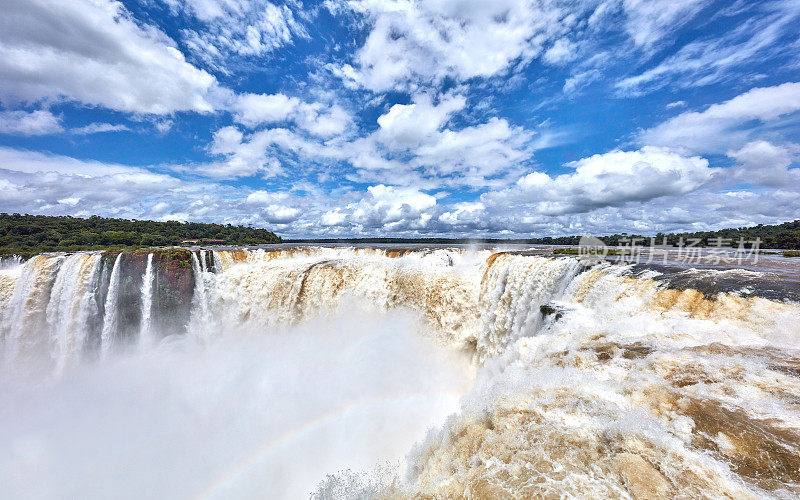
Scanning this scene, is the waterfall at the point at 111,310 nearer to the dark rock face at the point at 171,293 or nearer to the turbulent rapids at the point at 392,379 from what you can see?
the turbulent rapids at the point at 392,379

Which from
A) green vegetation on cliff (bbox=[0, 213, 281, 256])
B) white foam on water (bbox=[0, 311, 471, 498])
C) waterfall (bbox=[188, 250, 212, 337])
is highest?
green vegetation on cliff (bbox=[0, 213, 281, 256])

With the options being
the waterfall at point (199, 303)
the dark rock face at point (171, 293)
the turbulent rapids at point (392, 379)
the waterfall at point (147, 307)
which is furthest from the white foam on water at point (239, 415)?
the dark rock face at point (171, 293)

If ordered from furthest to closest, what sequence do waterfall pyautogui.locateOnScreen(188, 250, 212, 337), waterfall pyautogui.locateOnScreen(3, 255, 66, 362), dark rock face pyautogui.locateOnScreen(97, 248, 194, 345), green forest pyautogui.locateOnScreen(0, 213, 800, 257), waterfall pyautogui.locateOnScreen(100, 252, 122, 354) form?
green forest pyautogui.locateOnScreen(0, 213, 800, 257) → waterfall pyautogui.locateOnScreen(188, 250, 212, 337) → dark rock face pyautogui.locateOnScreen(97, 248, 194, 345) → waterfall pyautogui.locateOnScreen(100, 252, 122, 354) → waterfall pyautogui.locateOnScreen(3, 255, 66, 362)

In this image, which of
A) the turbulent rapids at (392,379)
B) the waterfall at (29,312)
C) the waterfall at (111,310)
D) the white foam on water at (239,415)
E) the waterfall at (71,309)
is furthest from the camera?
the waterfall at (111,310)

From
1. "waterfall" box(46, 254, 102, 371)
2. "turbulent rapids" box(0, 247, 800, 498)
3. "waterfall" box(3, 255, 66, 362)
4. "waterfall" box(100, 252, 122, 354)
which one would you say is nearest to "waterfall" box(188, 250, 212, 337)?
"turbulent rapids" box(0, 247, 800, 498)

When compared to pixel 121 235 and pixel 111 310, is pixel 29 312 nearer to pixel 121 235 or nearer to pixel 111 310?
pixel 111 310

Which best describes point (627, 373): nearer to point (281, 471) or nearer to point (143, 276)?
point (281, 471)

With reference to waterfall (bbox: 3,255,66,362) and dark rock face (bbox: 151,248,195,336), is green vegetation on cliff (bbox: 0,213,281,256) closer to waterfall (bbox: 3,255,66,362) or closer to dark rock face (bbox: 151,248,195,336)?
waterfall (bbox: 3,255,66,362)
